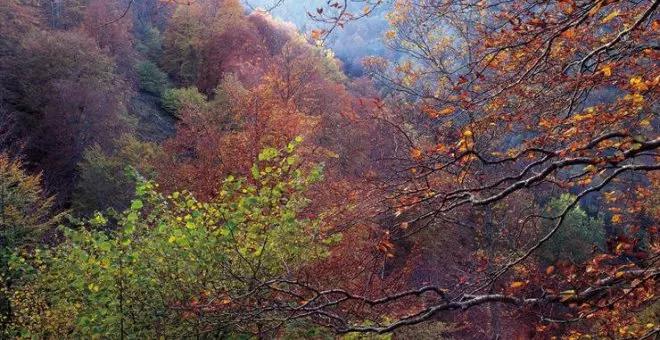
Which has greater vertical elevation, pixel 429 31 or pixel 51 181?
pixel 429 31

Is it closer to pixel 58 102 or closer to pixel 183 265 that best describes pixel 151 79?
pixel 58 102

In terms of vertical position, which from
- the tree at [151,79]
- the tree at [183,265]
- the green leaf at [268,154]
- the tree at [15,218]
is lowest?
the tree at [15,218]

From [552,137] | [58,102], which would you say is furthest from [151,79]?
[552,137]

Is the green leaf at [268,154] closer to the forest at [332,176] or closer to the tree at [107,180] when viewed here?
the forest at [332,176]

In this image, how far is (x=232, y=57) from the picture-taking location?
34844mm

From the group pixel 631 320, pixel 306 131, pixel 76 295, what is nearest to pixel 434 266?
pixel 306 131

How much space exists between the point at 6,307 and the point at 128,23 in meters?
32.1

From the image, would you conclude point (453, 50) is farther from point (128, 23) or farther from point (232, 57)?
point (128, 23)

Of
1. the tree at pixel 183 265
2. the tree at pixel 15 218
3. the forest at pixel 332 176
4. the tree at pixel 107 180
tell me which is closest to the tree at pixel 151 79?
the forest at pixel 332 176

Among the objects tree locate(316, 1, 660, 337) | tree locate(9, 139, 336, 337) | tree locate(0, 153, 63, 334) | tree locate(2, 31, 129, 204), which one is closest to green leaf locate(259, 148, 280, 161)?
tree locate(9, 139, 336, 337)

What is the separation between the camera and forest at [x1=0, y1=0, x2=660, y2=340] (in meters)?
3.43

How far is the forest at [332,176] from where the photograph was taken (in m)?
3.43

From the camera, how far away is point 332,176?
59.0 ft

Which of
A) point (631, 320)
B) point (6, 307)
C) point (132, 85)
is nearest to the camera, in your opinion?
point (631, 320)
